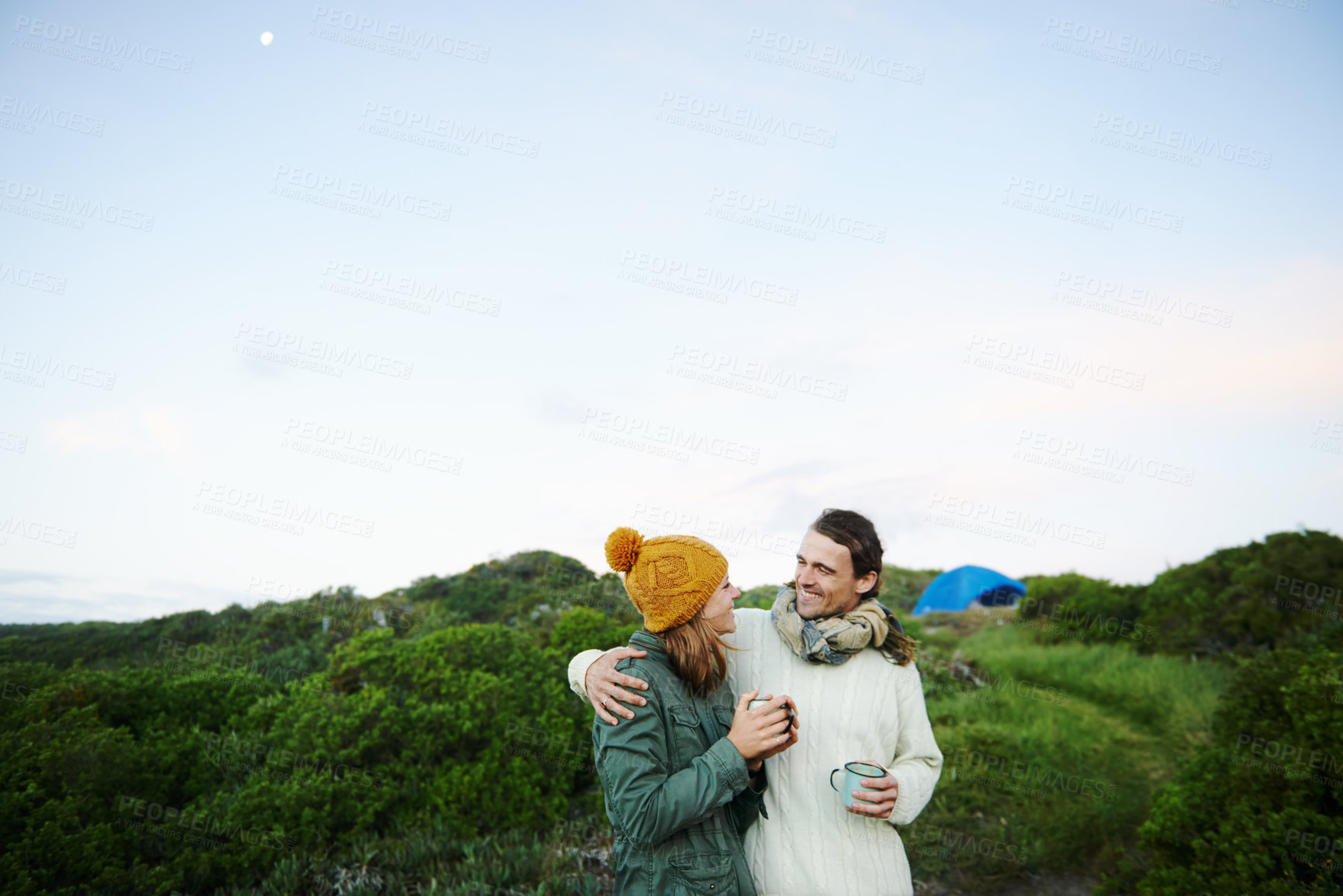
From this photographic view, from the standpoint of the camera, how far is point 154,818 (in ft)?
14.0

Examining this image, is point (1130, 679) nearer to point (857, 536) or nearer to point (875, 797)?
point (857, 536)

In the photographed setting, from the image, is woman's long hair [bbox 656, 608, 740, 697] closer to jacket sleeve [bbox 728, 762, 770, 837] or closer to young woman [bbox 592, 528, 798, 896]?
young woman [bbox 592, 528, 798, 896]

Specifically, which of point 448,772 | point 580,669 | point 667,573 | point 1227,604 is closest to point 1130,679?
point 1227,604

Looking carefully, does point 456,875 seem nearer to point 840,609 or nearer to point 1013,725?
point 840,609

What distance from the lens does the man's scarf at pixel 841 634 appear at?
94.3 inches

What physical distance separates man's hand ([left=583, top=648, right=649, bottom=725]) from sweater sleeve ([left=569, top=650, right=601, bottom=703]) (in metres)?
0.24

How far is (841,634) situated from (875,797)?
1.55 ft

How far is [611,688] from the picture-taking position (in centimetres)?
197

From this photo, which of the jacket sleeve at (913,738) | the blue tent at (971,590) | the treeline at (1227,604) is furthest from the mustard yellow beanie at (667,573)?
the blue tent at (971,590)

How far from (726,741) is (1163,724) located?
338 inches

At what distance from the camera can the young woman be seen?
1.88 meters

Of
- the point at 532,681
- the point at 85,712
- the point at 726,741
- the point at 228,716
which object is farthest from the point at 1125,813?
the point at 85,712

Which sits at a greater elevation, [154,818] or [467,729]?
[467,729]

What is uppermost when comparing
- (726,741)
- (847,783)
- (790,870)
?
(726,741)
